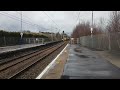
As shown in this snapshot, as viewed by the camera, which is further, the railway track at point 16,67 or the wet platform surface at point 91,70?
the railway track at point 16,67

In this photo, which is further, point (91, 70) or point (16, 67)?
point (16, 67)

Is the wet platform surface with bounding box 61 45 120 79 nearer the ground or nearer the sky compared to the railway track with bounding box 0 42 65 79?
nearer the sky

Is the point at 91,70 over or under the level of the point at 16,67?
over

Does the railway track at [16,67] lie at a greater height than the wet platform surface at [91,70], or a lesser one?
lesser

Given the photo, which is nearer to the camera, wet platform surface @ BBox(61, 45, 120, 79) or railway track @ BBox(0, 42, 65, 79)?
wet platform surface @ BBox(61, 45, 120, 79)
